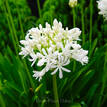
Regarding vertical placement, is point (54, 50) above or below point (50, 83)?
above

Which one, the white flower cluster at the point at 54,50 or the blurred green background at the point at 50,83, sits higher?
the white flower cluster at the point at 54,50

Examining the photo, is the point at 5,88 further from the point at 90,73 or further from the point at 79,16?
the point at 79,16

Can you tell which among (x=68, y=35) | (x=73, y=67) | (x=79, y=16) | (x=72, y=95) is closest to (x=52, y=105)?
(x=72, y=95)

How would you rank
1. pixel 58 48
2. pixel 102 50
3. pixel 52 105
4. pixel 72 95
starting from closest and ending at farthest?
pixel 58 48 < pixel 52 105 < pixel 72 95 < pixel 102 50

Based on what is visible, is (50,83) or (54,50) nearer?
(54,50)

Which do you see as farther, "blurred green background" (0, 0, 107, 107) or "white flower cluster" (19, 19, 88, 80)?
"blurred green background" (0, 0, 107, 107)

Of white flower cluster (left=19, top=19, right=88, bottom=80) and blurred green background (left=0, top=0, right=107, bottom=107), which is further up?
white flower cluster (left=19, top=19, right=88, bottom=80)

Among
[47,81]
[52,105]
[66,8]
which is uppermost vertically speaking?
[66,8]

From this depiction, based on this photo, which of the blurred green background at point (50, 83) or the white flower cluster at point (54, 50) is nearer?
the white flower cluster at point (54, 50)
